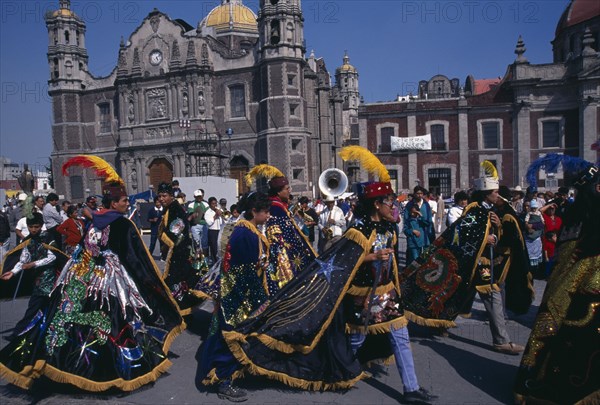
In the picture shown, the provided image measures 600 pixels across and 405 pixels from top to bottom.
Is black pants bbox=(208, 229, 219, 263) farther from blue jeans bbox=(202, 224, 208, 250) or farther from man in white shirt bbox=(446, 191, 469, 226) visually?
man in white shirt bbox=(446, 191, 469, 226)

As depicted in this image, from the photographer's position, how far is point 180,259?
6809 millimetres

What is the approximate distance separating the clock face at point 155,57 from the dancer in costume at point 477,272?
113 ft

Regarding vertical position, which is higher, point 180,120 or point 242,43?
point 242,43

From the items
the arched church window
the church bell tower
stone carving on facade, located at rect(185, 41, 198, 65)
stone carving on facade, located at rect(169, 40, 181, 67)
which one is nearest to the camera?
the arched church window

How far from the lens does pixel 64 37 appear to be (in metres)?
38.2

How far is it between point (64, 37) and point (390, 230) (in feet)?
136

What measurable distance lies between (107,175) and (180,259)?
1575 mm

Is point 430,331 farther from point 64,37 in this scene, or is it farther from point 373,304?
point 64,37

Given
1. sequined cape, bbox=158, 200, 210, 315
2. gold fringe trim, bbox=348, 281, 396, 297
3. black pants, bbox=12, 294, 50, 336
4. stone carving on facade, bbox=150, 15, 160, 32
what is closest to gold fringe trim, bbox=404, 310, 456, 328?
gold fringe trim, bbox=348, 281, 396, 297

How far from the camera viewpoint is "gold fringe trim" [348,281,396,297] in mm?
4262

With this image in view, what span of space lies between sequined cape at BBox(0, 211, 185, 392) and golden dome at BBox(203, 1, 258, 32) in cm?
3970

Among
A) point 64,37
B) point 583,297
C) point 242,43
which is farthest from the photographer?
point 242,43

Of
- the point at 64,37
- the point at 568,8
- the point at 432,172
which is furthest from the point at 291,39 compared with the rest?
the point at 568,8

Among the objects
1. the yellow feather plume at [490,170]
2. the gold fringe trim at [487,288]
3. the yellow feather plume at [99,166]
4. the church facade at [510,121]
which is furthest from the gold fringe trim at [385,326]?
the church facade at [510,121]
